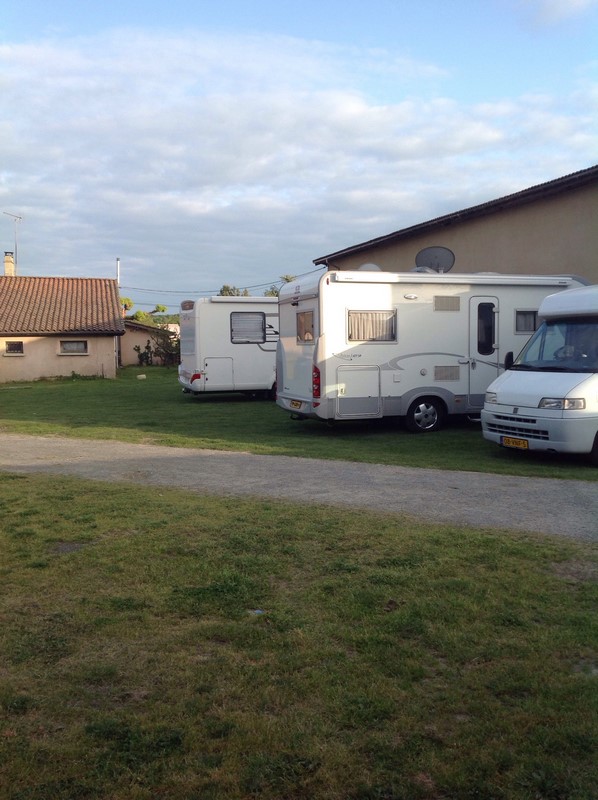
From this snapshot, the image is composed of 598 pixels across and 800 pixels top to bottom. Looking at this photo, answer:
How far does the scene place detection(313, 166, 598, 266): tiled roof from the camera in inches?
640

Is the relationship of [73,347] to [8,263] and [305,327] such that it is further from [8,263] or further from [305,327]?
[305,327]

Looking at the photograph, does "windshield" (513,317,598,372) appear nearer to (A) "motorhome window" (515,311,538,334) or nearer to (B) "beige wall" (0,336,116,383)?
(A) "motorhome window" (515,311,538,334)

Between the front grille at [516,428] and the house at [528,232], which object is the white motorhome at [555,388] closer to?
the front grille at [516,428]

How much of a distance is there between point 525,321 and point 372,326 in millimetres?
3271

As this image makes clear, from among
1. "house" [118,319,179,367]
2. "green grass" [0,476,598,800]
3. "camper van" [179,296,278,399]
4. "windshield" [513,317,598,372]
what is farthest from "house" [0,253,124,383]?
"green grass" [0,476,598,800]

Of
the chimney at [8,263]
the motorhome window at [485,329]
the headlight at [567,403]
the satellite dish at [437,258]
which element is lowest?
the headlight at [567,403]

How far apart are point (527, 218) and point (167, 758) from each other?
17.0m

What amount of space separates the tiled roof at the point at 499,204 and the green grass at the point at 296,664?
38.2 feet

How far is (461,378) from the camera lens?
50.2 feet

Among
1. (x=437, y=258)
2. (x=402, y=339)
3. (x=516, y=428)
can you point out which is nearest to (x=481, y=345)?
(x=402, y=339)

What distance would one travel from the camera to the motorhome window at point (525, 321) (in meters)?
15.6

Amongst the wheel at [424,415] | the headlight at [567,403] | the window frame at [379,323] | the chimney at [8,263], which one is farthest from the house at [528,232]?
the chimney at [8,263]

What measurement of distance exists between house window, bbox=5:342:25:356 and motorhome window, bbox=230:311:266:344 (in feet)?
52.3

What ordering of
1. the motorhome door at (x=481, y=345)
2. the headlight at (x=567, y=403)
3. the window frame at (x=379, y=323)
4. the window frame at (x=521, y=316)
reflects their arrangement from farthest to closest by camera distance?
the window frame at (x=521, y=316) < the motorhome door at (x=481, y=345) < the window frame at (x=379, y=323) < the headlight at (x=567, y=403)
